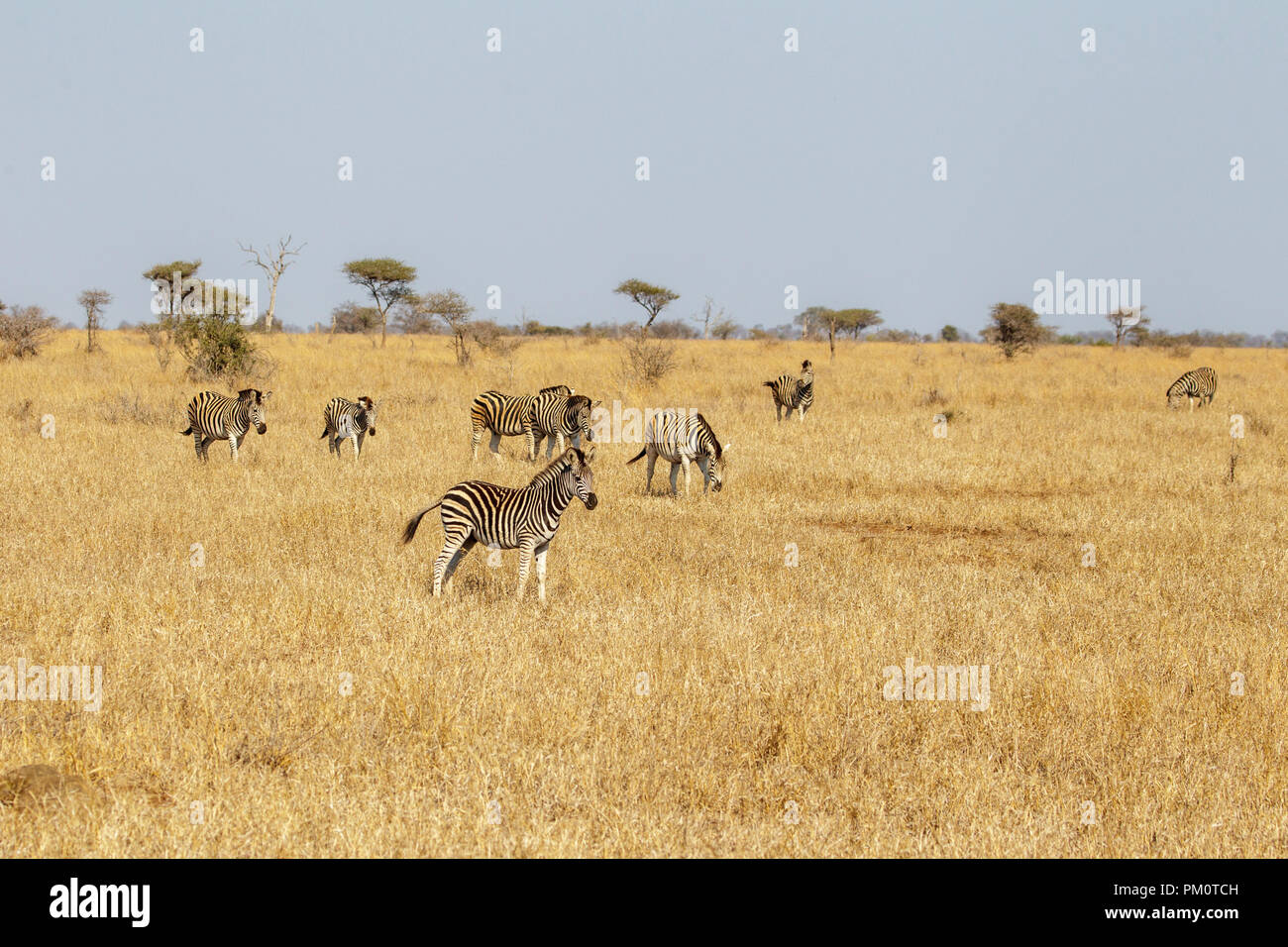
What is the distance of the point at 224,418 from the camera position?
15320 millimetres

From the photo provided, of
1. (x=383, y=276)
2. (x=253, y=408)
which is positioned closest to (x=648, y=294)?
(x=383, y=276)

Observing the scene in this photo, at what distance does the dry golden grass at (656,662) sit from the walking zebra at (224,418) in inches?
31.9

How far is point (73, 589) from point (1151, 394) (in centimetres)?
2600

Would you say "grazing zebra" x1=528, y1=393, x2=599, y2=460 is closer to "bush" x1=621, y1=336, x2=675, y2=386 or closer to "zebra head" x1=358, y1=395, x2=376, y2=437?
"zebra head" x1=358, y1=395, x2=376, y2=437

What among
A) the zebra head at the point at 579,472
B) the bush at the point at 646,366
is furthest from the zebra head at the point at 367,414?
the bush at the point at 646,366

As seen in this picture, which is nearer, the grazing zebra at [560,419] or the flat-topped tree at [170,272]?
the grazing zebra at [560,419]

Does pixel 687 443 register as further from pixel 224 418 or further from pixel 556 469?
pixel 224 418

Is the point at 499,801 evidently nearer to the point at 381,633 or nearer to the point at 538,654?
the point at 538,654

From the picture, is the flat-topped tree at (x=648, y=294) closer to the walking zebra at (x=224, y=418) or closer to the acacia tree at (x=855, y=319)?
the acacia tree at (x=855, y=319)

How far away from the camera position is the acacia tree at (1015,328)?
4028 centimetres

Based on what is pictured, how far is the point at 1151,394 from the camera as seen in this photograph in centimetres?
2636

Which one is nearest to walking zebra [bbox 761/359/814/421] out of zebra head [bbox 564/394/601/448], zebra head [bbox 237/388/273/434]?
zebra head [bbox 564/394/601/448]

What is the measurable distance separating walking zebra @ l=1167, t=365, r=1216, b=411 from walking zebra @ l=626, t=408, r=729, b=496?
1610cm
